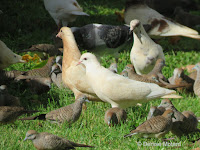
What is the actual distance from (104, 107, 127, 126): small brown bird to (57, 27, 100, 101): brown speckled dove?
84cm

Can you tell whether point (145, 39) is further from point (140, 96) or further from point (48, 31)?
point (48, 31)

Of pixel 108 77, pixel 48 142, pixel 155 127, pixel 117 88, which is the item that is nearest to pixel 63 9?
pixel 108 77

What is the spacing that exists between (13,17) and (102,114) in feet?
18.8

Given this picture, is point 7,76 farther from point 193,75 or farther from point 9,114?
point 193,75

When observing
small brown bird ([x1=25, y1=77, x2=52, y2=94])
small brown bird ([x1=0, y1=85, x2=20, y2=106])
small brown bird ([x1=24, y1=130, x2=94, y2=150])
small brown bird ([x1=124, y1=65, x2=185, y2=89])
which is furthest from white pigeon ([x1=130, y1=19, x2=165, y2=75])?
small brown bird ([x1=24, y1=130, x2=94, y2=150])

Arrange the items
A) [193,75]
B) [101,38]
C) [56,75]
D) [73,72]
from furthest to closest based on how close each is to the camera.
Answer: [101,38] → [193,75] → [56,75] → [73,72]

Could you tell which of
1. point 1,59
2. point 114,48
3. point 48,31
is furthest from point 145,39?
point 48,31

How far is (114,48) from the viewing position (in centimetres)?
814

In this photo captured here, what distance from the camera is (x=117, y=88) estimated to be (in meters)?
5.17

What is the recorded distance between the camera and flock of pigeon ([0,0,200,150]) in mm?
4977

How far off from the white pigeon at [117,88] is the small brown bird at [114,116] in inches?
8.0

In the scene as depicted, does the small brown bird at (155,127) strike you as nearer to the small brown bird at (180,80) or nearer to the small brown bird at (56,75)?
the small brown bird at (180,80)

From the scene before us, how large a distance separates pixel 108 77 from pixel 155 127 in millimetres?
1043

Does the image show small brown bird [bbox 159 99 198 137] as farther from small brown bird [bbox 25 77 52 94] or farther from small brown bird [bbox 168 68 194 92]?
small brown bird [bbox 25 77 52 94]
